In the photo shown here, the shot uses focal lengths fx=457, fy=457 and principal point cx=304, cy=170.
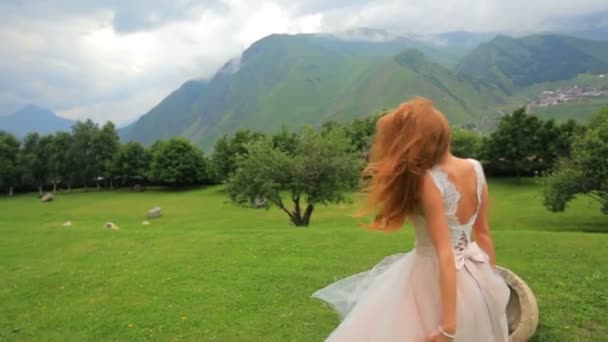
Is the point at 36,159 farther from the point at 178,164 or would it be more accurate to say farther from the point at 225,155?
the point at 225,155

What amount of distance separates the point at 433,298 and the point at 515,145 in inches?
2656

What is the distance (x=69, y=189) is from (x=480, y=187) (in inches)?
3885

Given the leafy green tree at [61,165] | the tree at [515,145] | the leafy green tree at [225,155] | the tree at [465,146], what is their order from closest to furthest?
the tree at [515,145] < the tree at [465,146] < the leafy green tree at [225,155] < the leafy green tree at [61,165]

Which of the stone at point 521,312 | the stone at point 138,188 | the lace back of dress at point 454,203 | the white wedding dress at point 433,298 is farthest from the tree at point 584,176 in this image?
the stone at point 138,188

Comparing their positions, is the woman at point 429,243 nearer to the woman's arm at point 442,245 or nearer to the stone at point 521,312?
the woman's arm at point 442,245

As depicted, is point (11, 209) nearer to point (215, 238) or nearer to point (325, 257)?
point (215, 238)

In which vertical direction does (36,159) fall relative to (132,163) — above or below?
above

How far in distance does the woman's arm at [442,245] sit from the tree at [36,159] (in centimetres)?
9455

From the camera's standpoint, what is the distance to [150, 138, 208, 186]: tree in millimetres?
79188

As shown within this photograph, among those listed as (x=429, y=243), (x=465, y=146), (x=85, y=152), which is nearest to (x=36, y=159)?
(x=85, y=152)

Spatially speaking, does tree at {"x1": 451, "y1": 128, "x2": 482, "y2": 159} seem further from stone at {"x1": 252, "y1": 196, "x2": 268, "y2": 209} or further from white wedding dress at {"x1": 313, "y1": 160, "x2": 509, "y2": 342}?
white wedding dress at {"x1": 313, "y1": 160, "x2": 509, "y2": 342}

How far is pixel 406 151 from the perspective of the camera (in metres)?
3.53

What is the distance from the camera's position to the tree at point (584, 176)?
3362cm

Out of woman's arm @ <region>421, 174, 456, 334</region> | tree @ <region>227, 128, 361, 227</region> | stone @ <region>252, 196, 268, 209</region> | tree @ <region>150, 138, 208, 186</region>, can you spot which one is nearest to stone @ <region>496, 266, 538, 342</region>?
woman's arm @ <region>421, 174, 456, 334</region>
